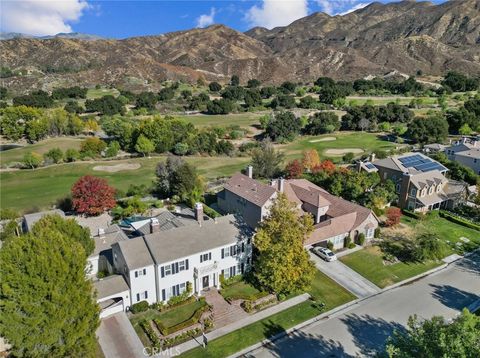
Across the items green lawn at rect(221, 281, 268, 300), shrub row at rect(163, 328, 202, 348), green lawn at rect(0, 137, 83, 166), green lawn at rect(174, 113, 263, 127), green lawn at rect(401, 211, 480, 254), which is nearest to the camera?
shrub row at rect(163, 328, 202, 348)

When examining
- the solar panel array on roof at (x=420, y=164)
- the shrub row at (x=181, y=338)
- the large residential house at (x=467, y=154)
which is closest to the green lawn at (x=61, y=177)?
the solar panel array on roof at (x=420, y=164)

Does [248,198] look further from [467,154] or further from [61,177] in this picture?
[467,154]

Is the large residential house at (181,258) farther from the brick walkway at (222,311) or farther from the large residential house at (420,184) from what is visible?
the large residential house at (420,184)

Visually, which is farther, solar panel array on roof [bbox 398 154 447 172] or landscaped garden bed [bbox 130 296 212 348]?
solar panel array on roof [bbox 398 154 447 172]

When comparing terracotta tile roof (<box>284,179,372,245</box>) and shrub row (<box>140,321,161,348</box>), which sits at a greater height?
terracotta tile roof (<box>284,179,372,245</box>)

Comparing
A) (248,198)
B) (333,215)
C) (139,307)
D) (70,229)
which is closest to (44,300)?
(139,307)

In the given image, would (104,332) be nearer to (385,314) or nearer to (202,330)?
(202,330)

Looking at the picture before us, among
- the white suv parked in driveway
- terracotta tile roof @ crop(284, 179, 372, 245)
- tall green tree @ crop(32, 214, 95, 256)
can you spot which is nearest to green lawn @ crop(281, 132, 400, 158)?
terracotta tile roof @ crop(284, 179, 372, 245)

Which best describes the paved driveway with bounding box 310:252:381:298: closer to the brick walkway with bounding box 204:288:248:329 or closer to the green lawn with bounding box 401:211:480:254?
the brick walkway with bounding box 204:288:248:329
